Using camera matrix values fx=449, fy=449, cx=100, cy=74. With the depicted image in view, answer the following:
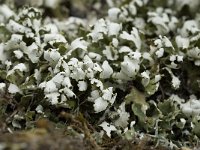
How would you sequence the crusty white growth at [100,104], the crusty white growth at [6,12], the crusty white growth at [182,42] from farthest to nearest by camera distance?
1. the crusty white growth at [6,12]
2. the crusty white growth at [182,42]
3. the crusty white growth at [100,104]

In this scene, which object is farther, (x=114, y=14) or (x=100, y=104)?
(x=114, y=14)

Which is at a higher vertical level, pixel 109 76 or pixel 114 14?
pixel 114 14

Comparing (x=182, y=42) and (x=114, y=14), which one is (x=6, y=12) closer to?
(x=114, y=14)

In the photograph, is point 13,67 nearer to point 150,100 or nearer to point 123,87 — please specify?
point 123,87

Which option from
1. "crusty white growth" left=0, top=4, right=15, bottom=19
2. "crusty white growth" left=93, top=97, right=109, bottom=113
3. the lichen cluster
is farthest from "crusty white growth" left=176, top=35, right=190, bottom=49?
"crusty white growth" left=0, top=4, right=15, bottom=19

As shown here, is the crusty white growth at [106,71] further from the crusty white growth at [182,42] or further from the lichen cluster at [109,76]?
the crusty white growth at [182,42]

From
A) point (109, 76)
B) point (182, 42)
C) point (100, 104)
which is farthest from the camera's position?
point (182, 42)

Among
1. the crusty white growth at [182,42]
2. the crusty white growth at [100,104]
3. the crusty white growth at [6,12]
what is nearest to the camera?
the crusty white growth at [100,104]

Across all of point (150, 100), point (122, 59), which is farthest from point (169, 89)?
point (122, 59)

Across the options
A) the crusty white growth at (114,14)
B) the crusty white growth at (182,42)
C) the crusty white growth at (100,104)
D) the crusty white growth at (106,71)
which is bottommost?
the crusty white growth at (100,104)

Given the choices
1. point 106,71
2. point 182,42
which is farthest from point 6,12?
point 182,42

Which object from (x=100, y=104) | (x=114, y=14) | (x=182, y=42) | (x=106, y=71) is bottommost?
(x=100, y=104)

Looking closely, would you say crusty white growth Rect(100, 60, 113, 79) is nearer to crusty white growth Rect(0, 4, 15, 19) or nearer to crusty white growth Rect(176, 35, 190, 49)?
crusty white growth Rect(176, 35, 190, 49)

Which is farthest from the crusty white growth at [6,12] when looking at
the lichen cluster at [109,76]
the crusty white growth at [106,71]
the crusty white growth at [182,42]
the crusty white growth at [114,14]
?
the crusty white growth at [182,42]
